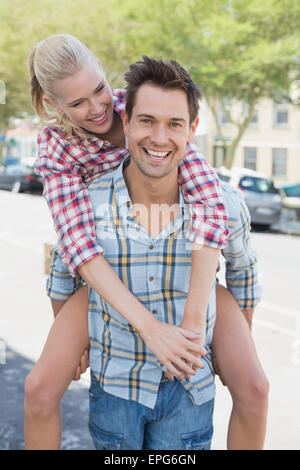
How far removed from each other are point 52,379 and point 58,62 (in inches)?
46.3

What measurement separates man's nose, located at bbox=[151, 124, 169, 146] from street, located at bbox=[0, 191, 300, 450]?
1.97 metres

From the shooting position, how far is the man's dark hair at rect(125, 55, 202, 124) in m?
1.91

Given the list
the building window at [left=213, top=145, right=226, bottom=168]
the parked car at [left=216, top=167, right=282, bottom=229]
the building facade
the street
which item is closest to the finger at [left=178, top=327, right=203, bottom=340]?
the street

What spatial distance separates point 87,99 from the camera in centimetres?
216

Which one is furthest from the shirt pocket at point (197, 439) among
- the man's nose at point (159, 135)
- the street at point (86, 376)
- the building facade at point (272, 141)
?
the building facade at point (272, 141)

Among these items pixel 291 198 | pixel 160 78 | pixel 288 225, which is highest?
pixel 160 78

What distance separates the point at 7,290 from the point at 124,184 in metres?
5.75

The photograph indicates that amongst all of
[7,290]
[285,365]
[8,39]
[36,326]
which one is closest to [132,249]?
[285,365]

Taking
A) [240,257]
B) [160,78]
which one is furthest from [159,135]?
[240,257]

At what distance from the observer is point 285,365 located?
16.5 ft

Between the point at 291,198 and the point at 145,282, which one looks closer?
the point at 145,282

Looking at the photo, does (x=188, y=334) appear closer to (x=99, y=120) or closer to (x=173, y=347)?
(x=173, y=347)

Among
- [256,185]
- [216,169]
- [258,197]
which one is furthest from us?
[216,169]

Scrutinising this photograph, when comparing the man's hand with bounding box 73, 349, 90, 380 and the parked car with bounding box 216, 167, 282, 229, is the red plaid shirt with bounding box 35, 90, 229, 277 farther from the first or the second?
the parked car with bounding box 216, 167, 282, 229
